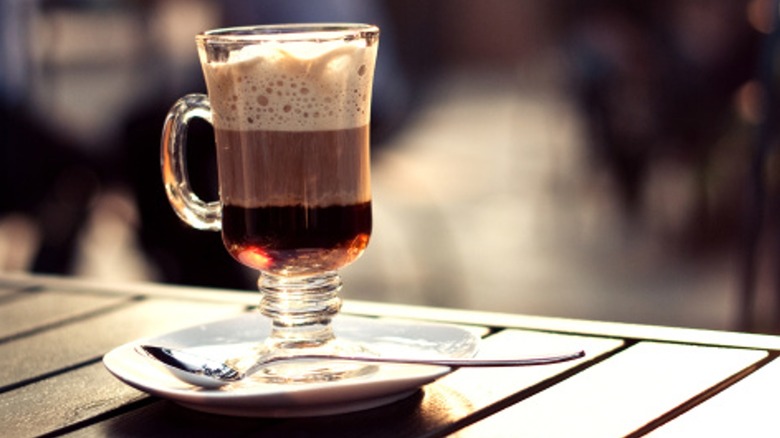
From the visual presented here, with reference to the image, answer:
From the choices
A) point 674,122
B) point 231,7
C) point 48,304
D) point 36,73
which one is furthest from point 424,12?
point 48,304

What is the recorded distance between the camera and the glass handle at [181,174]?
1.26 meters

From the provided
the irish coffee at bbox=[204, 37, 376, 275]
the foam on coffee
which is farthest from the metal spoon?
the foam on coffee

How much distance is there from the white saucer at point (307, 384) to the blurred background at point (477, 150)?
94.1 inches

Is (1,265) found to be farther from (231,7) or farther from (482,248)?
(482,248)

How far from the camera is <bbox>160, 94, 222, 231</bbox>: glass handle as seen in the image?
126 centimetres

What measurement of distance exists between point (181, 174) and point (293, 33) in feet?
0.67

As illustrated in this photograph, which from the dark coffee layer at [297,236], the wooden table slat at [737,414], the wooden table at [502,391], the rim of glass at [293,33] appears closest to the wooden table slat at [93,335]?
the wooden table at [502,391]

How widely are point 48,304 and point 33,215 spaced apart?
3160mm

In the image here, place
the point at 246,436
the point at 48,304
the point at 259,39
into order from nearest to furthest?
the point at 246,436
the point at 259,39
the point at 48,304

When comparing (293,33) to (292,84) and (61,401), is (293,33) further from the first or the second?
(61,401)

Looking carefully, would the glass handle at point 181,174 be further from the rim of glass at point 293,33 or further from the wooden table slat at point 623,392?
the wooden table slat at point 623,392

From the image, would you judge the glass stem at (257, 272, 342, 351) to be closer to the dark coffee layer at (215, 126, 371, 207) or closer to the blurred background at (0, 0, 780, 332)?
the dark coffee layer at (215, 126, 371, 207)

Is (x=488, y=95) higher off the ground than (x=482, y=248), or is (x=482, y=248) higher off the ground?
(x=488, y=95)

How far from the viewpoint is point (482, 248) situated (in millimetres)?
4676
